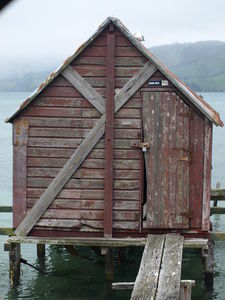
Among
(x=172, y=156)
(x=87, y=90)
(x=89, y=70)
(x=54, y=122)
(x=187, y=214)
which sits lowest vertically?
(x=187, y=214)

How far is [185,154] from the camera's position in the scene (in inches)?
527

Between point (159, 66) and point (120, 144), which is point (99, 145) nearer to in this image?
point (120, 144)

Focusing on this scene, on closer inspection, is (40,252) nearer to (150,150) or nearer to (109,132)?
(109,132)

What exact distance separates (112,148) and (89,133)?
0.52 meters

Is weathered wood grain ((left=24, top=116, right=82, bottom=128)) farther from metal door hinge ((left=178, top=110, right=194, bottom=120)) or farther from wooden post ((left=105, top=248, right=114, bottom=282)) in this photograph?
wooden post ((left=105, top=248, right=114, bottom=282))

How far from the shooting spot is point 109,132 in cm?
1344

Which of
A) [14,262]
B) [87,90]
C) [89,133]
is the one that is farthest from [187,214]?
[14,262]

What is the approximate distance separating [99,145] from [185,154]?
162 centimetres

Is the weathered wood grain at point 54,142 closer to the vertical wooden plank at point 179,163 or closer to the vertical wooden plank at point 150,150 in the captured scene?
the vertical wooden plank at point 150,150

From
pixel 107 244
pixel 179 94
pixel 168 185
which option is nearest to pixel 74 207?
pixel 107 244

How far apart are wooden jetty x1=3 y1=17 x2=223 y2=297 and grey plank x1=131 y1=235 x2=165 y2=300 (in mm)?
594

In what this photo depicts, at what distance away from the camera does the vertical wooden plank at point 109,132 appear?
13.3 metres

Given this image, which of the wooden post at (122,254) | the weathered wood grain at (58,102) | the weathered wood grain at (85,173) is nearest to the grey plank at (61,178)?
the weathered wood grain at (85,173)

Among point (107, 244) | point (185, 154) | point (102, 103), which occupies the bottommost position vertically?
point (107, 244)
